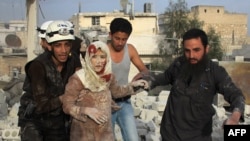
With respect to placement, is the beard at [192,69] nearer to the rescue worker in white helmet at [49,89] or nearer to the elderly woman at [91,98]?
the elderly woman at [91,98]

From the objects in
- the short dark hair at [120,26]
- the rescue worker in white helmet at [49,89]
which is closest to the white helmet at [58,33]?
the rescue worker in white helmet at [49,89]

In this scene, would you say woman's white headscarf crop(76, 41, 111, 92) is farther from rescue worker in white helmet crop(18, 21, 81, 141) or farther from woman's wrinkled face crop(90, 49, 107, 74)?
rescue worker in white helmet crop(18, 21, 81, 141)

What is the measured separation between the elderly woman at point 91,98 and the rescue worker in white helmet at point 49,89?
14cm

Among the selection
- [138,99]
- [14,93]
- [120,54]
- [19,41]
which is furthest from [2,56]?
[120,54]

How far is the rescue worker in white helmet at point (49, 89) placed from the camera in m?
3.35

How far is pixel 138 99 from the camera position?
10391mm

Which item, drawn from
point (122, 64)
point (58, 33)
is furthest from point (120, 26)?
point (58, 33)

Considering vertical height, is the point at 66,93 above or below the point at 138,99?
above

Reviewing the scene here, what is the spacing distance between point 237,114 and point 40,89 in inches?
58.4

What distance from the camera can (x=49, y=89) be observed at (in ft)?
11.2

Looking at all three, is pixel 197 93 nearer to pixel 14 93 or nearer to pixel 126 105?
pixel 126 105

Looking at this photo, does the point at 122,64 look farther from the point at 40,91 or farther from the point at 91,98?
the point at 40,91

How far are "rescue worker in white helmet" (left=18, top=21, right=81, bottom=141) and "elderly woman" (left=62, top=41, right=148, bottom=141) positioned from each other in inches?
5.4

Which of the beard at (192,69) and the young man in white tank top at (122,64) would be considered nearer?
the beard at (192,69)
